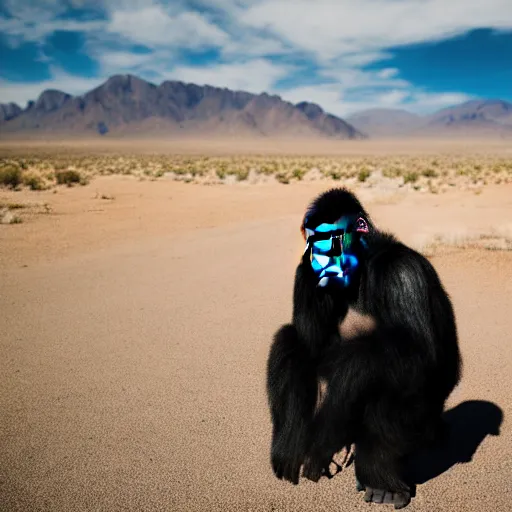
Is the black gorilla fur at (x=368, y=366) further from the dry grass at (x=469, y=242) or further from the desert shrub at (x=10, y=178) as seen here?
the desert shrub at (x=10, y=178)

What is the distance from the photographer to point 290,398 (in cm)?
272

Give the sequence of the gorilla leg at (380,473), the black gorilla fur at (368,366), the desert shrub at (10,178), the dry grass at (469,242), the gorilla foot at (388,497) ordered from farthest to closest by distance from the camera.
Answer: the desert shrub at (10,178)
the dry grass at (469,242)
the gorilla foot at (388,497)
the gorilla leg at (380,473)
the black gorilla fur at (368,366)

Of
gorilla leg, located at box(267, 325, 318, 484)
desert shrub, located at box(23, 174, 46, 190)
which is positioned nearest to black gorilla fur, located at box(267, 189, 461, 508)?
gorilla leg, located at box(267, 325, 318, 484)

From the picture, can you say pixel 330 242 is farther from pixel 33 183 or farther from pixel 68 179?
pixel 68 179

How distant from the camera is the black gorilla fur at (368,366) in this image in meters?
2.45

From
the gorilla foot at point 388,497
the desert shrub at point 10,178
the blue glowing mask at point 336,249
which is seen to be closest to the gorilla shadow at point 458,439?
the gorilla foot at point 388,497

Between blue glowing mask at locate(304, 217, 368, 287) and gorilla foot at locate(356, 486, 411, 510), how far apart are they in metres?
1.25

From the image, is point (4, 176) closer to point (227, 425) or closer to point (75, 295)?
point (75, 295)

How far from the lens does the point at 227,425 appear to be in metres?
3.80

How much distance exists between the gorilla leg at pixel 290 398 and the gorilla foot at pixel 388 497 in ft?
1.38

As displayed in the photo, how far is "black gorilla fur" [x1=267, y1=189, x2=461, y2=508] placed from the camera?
96.3 inches

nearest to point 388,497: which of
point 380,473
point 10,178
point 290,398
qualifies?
point 380,473

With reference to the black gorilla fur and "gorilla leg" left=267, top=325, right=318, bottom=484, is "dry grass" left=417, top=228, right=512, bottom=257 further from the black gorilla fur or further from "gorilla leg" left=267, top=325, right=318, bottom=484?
"gorilla leg" left=267, top=325, right=318, bottom=484

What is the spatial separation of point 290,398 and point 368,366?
0.52 meters
